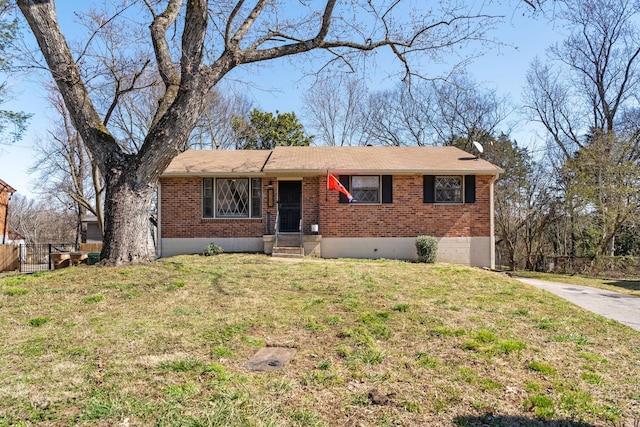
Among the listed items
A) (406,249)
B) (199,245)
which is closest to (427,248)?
(406,249)

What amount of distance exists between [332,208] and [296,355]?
9.26 meters

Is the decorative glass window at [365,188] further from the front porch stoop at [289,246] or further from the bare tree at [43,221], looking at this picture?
the bare tree at [43,221]

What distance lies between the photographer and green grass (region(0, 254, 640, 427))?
2779 millimetres

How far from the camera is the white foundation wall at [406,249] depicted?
12898mm

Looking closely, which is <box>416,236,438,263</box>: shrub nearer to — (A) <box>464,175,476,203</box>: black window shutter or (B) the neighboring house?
(A) <box>464,175,476,203</box>: black window shutter

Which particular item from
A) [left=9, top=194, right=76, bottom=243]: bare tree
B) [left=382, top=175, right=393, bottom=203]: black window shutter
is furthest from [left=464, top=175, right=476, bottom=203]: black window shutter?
[left=9, top=194, right=76, bottom=243]: bare tree

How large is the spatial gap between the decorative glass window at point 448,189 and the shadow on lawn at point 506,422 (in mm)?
10865

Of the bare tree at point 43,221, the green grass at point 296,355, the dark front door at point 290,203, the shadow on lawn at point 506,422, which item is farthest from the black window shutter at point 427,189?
the bare tree at point 43,221

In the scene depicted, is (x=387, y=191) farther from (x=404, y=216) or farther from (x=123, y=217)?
(x=123, y=217)

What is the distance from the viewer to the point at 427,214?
13.0 m

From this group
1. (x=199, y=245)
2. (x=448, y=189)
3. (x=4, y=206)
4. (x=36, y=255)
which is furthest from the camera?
(x=4, y=206)

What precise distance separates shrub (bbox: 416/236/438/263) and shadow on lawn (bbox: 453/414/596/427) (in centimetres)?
949

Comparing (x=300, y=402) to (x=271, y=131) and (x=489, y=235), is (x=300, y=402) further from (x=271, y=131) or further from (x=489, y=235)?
(x=271, y=131)

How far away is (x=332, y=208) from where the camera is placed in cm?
1298
